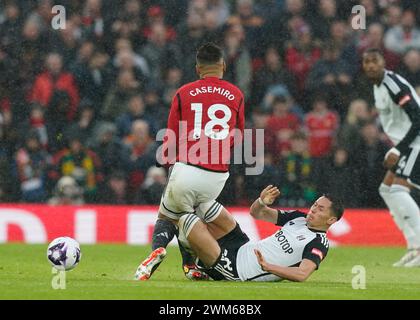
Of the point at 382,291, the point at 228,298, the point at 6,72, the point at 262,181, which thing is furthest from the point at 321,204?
the point at 6,72

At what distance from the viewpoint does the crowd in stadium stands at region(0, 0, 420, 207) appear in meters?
15.3

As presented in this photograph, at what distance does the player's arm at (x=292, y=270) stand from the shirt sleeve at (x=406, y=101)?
143 inches

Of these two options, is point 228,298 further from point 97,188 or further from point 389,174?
point 97,188

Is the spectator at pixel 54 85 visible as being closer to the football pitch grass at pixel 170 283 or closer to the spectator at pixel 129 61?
the spectator at pixel 129 61

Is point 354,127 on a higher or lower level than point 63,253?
higher

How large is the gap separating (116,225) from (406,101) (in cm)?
490

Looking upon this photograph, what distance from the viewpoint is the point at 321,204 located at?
906 centimetres

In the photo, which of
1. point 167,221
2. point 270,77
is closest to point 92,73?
point 270,77

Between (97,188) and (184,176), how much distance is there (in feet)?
21.3

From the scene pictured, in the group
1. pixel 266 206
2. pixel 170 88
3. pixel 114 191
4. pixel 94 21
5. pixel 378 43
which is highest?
pixel 94 21

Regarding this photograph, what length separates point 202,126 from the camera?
29.8ft

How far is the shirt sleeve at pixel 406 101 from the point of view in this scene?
1184 cm

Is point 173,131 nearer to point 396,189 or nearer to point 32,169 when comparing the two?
point 396,189

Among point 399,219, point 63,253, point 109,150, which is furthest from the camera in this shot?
point 109,150
